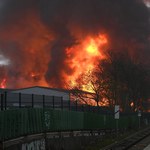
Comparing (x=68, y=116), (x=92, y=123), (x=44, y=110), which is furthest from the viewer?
(x=92, y=123)

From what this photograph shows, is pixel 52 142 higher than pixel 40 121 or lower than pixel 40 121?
lower

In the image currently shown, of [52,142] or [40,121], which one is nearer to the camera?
[40,121]

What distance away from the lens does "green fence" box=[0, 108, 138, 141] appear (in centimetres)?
1778

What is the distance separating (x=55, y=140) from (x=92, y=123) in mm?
13222

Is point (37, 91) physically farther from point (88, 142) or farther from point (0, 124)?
point (0, 124)

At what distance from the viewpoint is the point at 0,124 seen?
1689cm

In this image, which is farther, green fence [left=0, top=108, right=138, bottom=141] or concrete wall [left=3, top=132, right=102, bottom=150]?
concrete wall [left=3, top=132, right=102, bottom=150]

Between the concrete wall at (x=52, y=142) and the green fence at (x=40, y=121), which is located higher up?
the green fence at (x=40, y=121)

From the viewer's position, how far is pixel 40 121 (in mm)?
22688

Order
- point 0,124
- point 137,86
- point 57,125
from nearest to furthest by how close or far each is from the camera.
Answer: point 0,124, point 57,125, point 137,86

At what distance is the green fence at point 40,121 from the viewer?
700 inches

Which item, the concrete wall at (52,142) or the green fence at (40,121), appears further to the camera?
the concrete wall at (52,142)

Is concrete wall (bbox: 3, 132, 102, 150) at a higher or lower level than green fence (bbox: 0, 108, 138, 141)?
lower

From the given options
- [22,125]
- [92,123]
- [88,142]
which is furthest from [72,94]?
[22,125]
